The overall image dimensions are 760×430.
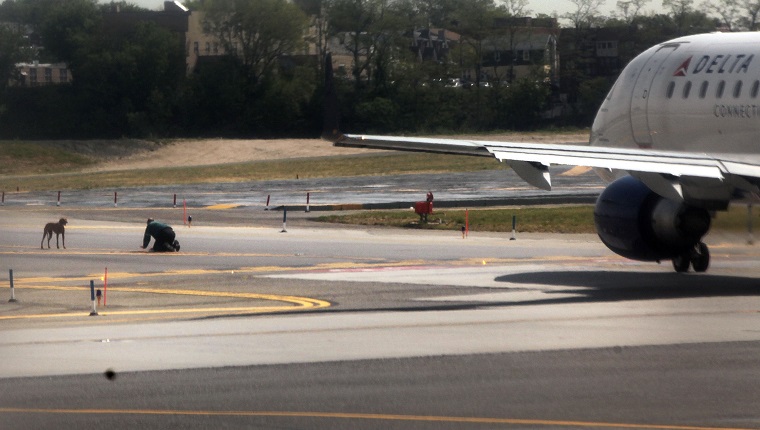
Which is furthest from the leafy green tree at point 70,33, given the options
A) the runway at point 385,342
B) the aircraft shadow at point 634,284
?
the aircraft shadow at point 634,284

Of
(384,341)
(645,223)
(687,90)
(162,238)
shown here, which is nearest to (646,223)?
(645,223)

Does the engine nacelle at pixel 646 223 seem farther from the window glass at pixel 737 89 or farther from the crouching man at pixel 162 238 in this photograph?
the crouching man at pixel 162 238

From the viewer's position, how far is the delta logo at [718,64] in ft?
81.8

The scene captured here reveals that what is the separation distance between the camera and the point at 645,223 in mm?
24344

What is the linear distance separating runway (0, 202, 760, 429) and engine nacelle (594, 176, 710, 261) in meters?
0.61

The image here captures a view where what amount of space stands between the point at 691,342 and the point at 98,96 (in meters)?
81.8

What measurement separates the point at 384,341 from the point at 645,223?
8811 mm

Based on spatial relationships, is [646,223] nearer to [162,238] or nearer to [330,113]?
[330,113]

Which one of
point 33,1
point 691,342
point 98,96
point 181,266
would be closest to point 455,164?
point 98,96

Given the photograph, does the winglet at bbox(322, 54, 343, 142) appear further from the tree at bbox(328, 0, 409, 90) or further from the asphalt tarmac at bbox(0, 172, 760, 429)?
the tree at bbox(328, 0, 409, 90)

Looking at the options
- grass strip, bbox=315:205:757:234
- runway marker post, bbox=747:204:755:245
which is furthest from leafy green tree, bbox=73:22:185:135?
runway marker post, bbox=747:204:755:245

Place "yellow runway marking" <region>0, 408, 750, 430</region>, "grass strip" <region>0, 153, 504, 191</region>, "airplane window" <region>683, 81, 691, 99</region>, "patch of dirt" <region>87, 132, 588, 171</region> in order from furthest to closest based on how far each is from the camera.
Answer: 1. "patch of dirt" <region>87, 132, 588, 171</region>
2. "grass strip" <region>0, 153, 504, 191</region>
3. "airplane window" <region>683, 81, 691, 99</region>
4. "yellow runway marking" <region>0, 408, 750, 430</region>

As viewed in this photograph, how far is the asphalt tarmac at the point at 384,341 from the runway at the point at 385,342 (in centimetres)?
5

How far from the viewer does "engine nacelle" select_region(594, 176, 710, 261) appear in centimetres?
2383
